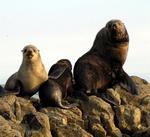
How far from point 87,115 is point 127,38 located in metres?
3.58

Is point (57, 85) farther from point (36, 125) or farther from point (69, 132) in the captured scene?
point (36, 125)

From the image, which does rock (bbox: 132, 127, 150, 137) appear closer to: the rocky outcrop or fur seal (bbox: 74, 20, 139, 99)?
the rocky outcrop

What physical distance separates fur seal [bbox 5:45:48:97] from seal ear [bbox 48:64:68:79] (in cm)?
47

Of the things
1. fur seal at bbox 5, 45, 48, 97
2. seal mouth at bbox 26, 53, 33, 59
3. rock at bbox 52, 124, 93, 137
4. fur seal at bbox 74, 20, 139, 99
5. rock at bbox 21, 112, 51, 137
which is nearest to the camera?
rock at bbox 21, 112, 51, 137

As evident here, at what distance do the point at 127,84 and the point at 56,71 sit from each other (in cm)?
205

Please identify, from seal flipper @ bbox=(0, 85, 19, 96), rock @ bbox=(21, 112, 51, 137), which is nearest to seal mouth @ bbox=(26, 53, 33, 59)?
seal flipper @ bbox=(0, 85, 19, 96)

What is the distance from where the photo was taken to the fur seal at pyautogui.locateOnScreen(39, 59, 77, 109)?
1546 cm

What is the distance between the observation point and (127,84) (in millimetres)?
16906

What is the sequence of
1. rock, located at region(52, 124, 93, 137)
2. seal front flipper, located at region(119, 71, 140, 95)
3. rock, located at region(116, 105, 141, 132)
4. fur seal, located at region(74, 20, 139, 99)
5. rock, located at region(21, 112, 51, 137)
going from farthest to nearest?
1. fur seal, located at region(74, 20, 139, 99)
2. seal front flipper, located at region(119, 71, 140, 95)
3. rock, located at region(116, 105, 141, 132)
4. rock, located at region(52, 124, 93, 137)
5. rock, located at region(21, 112, 51, 137)

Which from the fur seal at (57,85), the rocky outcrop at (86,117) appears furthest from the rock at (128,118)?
the fur seal at (57,85)

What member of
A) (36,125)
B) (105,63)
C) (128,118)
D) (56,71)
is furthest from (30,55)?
(36,125)

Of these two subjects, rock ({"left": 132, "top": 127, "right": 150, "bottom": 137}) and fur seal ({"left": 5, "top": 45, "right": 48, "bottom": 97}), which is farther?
fur seal ({"left": 5, "top": 45, "right": 48, "bottom": 97})

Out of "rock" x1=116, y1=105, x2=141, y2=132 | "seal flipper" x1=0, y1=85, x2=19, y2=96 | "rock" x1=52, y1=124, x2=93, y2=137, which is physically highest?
"seal flipper" x1=0, y1=85, x2=19, y2=96

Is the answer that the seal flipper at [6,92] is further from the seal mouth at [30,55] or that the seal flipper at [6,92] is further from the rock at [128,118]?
the rock at [128,118]
